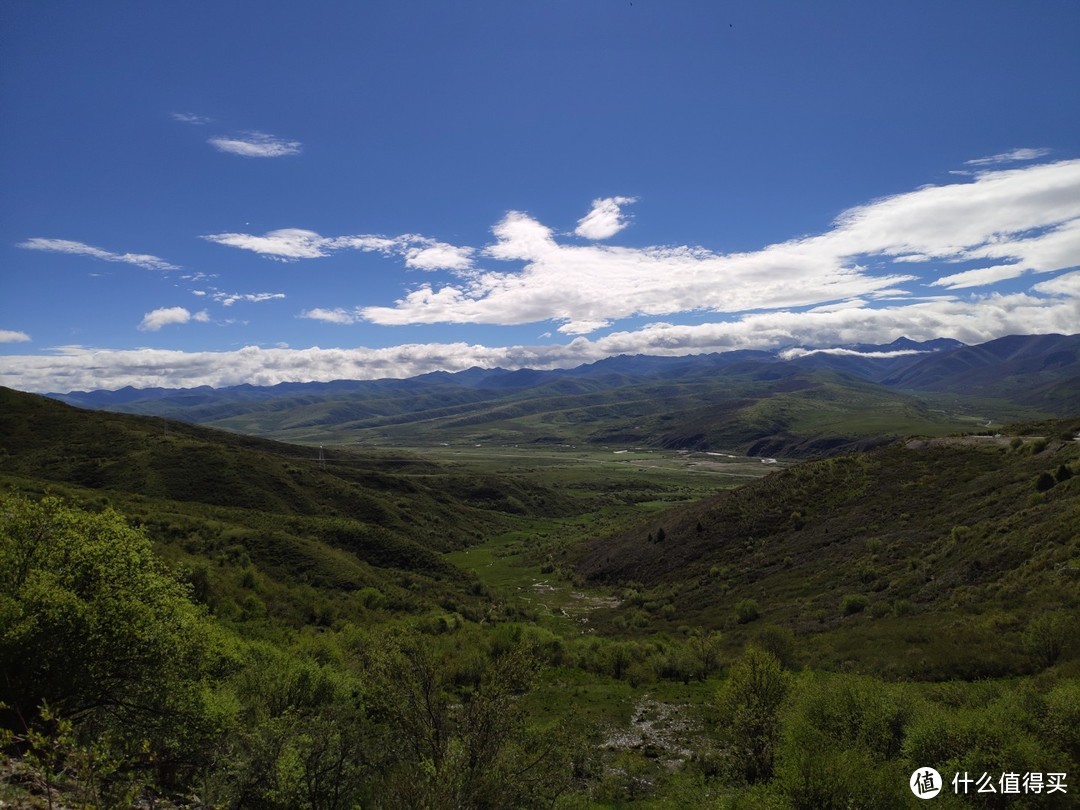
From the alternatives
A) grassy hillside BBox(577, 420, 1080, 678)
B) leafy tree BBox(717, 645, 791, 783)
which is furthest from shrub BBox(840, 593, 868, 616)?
leafy tree BBox(717, 645, 791, 783)

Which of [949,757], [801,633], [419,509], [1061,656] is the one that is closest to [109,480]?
[419,509]

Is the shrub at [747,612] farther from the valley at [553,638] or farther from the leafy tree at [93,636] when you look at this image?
the leafy tree at [93,636]

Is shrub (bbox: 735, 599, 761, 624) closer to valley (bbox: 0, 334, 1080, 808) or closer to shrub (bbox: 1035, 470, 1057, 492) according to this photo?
valley (bbox: 0, 334, 1080, 808)

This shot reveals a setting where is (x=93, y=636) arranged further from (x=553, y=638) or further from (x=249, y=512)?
(x=249, y=512)

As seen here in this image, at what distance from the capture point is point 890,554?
5069 cm

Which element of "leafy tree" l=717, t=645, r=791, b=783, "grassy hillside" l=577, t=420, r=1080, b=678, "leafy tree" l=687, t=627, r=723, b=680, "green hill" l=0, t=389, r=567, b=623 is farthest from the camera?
"green hill" l=0, t=389, r=567, b=623

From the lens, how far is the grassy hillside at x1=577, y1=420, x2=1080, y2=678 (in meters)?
32.2

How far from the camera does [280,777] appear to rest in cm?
Answer: 1612

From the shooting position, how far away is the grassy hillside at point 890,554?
32156mm

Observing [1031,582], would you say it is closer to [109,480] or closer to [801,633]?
[801,633]

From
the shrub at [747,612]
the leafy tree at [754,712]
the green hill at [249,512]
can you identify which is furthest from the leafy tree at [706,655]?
the green hill at [249,512]

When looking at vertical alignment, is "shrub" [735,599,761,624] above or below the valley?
below

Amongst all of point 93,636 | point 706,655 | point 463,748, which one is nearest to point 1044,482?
point 706,655

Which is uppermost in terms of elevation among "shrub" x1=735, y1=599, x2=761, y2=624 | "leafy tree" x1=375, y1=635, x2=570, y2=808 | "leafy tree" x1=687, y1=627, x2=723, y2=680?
"leafy tree" x1=375, y1=635, x2=570, y2=808
